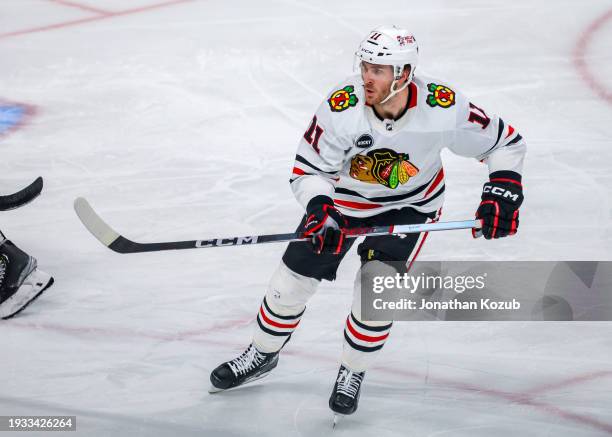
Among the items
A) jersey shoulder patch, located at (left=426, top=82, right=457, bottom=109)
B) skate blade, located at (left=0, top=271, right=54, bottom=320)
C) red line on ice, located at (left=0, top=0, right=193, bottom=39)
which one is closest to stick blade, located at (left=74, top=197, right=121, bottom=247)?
skate blade, located at (left=0, top=271, right=54, bottom=320)

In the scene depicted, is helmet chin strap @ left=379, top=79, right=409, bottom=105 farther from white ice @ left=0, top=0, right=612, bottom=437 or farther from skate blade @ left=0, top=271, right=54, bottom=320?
skate blade @ left=0, top=271, right=54, bottom=320

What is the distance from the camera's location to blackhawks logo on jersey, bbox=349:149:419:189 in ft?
8.62

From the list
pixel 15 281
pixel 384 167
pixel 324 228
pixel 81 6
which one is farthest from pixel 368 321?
pixel 81 6

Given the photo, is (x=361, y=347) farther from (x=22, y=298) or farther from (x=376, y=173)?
(x=22, y=298)

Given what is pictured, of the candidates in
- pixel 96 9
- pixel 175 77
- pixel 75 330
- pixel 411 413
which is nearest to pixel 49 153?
pixel 175 77

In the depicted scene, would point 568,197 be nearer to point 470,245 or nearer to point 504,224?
point 470,245

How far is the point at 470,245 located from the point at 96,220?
5.01ft

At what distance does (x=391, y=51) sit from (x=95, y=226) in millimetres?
1192

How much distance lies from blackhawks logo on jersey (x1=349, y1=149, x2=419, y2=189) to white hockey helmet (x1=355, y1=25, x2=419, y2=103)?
0.54 feet

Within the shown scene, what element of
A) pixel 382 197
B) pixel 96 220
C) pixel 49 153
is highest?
pixel 382 197

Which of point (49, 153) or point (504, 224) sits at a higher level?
point (504, 224)

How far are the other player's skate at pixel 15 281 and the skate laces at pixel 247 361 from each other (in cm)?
95

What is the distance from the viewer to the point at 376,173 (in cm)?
266

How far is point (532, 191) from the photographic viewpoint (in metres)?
4.09
